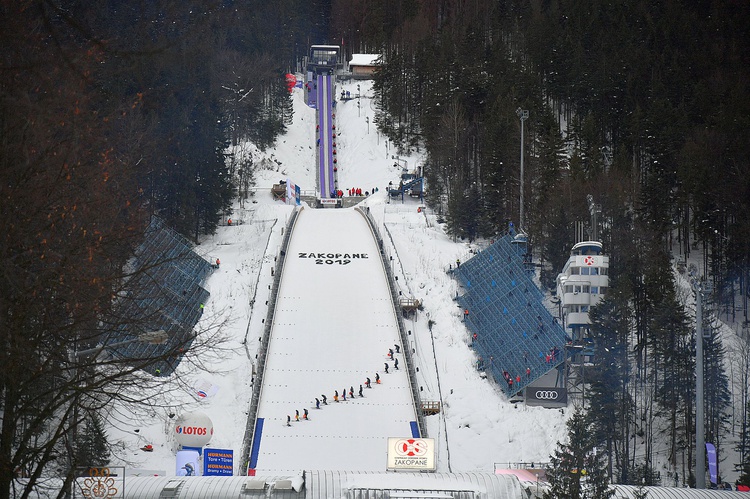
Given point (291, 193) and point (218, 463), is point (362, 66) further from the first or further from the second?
point (218, 463)

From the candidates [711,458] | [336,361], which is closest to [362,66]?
[336,361]

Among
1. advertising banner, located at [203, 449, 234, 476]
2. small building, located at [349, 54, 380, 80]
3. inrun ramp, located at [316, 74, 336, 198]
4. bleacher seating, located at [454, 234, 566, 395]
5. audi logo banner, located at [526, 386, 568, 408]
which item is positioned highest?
small building, located at [349, 54, 380, 80]

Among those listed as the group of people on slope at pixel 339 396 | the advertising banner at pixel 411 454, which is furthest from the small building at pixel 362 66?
the advertising banner at pixel 411 454

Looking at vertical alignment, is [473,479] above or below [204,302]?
below

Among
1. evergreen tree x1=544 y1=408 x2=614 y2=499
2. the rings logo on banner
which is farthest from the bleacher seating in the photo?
evergreen tree x1=544 y1=408 x2=614 y2=499

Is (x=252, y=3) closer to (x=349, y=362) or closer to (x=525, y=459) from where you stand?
(x=349, y=362)

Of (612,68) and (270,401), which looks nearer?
(270,401)

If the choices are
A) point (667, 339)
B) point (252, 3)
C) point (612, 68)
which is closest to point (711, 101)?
point (612, 68)

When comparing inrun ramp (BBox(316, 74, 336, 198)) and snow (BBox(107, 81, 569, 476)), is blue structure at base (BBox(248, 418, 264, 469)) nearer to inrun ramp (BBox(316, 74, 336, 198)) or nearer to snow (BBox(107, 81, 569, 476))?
snow (BBox(107, 81, 569, 476))
